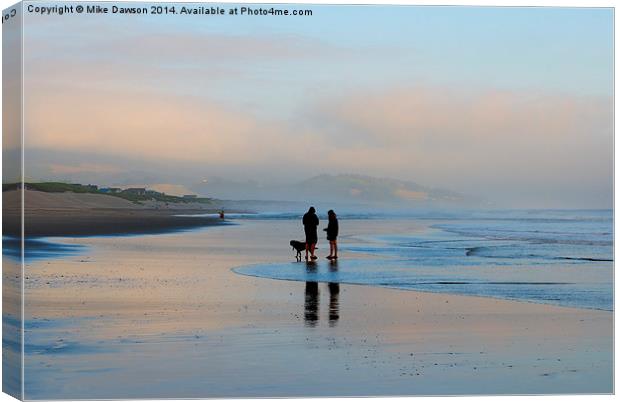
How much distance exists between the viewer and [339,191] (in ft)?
59.1

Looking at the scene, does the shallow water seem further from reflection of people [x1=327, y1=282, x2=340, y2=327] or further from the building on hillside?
the building on hillside

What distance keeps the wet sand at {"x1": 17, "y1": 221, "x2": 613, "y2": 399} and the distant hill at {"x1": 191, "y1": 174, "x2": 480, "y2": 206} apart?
1543 mm

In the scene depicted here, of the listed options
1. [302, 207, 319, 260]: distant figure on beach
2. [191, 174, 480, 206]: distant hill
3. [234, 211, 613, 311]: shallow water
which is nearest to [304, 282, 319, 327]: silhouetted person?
[234, 211, 613, 311]: shallow water

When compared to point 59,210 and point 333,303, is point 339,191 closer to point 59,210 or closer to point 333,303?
point 333,303

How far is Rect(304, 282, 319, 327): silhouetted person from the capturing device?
16.1m

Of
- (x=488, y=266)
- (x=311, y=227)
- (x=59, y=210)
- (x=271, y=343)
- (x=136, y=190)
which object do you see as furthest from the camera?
(x=488, y=266)

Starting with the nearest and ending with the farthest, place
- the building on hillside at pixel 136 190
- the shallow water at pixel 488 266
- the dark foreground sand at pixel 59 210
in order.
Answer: the dark foreground sand at pixel 59 210 < the building on hillside at pixel 136 190 < the shallow water at pixel 488 266

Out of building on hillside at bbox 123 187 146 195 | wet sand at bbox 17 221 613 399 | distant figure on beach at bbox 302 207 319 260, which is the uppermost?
building on hillside at bbox 123 187 146 195

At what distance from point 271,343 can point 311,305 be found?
2.59m

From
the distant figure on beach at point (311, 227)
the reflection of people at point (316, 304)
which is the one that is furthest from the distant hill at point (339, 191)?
the reflection of people at point (316, 304)

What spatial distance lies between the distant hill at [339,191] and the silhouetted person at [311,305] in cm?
146

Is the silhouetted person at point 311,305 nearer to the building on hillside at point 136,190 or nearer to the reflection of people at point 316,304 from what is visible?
the reflection of people at point 316,304

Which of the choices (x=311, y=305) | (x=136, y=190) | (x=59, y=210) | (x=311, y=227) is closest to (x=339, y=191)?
(x=311, y=305)

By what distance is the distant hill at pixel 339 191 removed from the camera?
58.0ft
